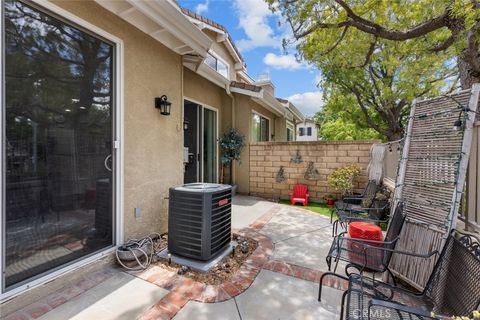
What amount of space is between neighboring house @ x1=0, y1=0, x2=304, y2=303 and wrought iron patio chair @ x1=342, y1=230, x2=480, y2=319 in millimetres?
3082

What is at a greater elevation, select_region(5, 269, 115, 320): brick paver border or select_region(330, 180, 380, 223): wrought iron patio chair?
select_region(330, 180, 380, 223): wrought iron patio chair

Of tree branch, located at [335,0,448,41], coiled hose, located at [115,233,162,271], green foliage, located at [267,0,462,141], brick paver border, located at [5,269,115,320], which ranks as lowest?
brick paver border, located at [5,269,115,320]

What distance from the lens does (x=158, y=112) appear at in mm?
4262

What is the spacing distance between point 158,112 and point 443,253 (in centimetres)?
419

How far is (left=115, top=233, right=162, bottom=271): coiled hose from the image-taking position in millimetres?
3330

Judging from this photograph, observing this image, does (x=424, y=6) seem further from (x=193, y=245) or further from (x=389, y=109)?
(x=389, y=109)

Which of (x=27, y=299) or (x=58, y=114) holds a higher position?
(x=58, y=114)

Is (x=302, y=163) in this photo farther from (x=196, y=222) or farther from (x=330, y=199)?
(x=196, y=222)

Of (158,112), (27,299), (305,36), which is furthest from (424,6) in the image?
(27,299)

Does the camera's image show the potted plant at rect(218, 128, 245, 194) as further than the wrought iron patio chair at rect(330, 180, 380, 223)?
Yes

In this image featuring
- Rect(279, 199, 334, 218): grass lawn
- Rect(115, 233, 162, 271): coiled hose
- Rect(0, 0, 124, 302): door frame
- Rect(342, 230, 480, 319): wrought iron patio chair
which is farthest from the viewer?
Rect(279, 199, 334, 218): grass lawn

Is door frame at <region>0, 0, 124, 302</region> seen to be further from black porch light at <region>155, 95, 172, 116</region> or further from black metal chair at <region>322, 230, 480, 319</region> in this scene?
black metal chair at <region>322, 230, 480, 319</region>

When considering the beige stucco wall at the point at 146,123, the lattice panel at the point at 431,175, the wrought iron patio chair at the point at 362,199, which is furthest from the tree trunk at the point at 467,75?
the beige stucco wall at the point at 146,123

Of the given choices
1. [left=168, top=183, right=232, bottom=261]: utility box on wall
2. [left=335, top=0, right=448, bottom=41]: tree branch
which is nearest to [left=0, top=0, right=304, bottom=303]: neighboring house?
[left=168, top=183, right=232, bottom=261]: utility box on wall
